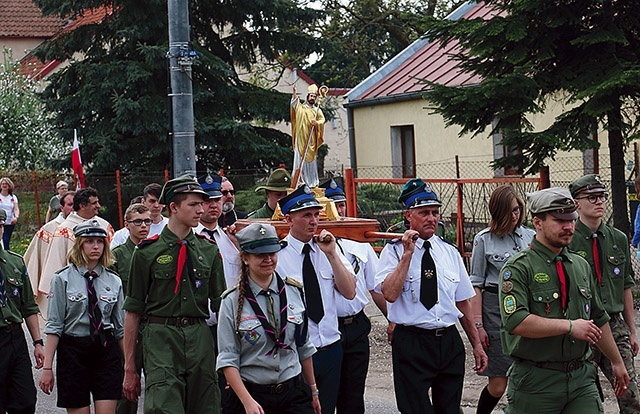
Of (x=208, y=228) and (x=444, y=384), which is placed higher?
(x=208, y=228)

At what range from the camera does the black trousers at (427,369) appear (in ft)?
22.7

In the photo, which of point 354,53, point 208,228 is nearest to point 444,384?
point 208,228

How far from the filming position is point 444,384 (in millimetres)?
7031

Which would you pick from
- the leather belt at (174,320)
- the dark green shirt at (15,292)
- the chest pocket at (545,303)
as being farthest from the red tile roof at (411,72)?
the chest pocket at (545,303)

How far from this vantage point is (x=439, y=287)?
7.07m

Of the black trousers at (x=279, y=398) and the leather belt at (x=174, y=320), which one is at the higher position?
the leather belt at (x=174, y=320)

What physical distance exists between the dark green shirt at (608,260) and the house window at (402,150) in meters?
18.9

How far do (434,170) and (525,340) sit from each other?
19119 mm

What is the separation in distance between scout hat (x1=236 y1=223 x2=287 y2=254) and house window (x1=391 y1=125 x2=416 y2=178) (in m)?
20.6

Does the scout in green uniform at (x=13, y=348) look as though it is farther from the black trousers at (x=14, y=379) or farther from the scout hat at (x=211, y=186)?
the scout hat at (x=211, y=186)

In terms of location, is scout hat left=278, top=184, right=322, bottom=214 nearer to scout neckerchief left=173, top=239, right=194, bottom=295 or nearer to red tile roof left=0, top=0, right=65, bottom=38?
scout neckerchief left=173, top=239, right=194, bottom=295

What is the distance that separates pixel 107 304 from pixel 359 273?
2.00 meters

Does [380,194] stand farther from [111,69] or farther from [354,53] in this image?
[354,53]

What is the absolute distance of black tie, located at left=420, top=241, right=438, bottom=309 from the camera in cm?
698
